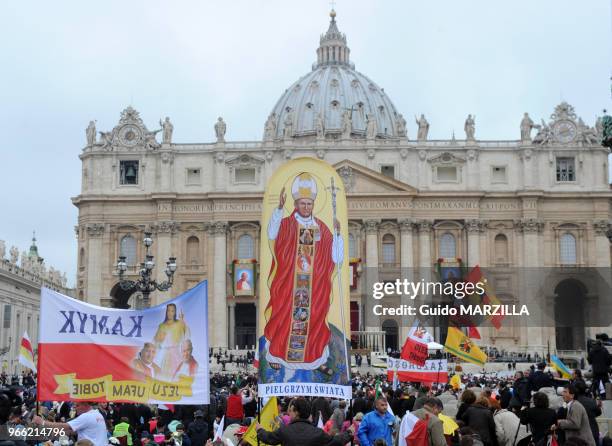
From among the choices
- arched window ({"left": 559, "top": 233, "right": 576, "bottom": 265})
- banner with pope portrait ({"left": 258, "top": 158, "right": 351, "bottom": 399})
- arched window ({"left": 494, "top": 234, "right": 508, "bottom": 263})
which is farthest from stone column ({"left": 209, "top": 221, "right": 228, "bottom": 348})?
banner with pope portrait ({"left": 258, "top": 158, "right": 351, "bottom": 399})

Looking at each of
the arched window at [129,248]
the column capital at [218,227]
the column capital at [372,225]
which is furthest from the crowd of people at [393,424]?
the arched window at [129,248]

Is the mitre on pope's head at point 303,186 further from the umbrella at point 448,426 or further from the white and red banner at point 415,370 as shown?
the white and red banner at point 415,370

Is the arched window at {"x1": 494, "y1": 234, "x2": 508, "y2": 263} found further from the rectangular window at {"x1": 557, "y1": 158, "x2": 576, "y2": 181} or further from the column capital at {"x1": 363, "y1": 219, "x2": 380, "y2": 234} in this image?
the column capital at {"x1": 363, "y1": 219, "x2": 380, "y2": 234}

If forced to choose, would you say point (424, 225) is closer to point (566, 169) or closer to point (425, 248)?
point (425, 248)

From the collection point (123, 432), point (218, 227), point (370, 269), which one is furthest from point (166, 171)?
point (123, 432)

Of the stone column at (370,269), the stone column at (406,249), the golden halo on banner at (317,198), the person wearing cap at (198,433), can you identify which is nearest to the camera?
the golden halo on banner at (317,198)

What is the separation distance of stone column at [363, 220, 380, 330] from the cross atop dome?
52.0 meters

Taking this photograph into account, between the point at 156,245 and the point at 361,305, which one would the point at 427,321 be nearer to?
the point at 361,305

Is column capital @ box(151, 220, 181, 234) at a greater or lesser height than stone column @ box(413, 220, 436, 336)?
greater

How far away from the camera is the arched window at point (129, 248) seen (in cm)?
7500

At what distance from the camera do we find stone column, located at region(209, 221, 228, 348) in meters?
72.5

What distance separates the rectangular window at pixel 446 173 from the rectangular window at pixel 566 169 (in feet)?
25.8

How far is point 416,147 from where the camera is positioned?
74.5m

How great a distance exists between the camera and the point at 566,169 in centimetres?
7506
